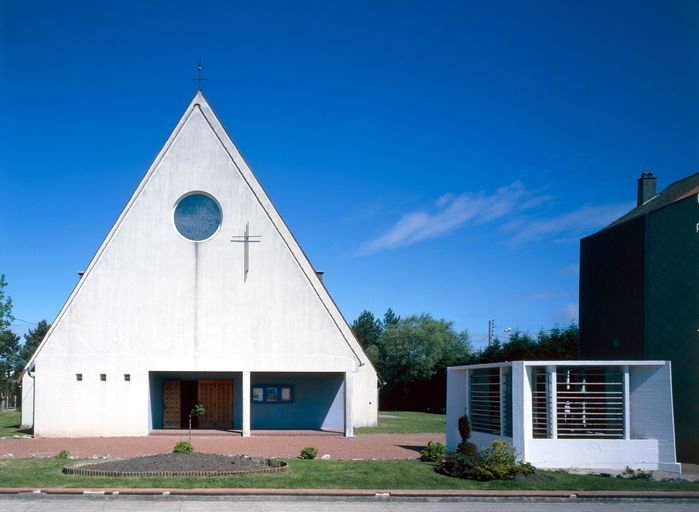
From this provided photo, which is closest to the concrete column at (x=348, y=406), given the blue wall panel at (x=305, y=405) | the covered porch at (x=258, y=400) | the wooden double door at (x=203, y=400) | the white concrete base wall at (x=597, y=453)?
the covered porch at (x=258, y=400)

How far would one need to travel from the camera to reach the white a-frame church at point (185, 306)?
27.5m

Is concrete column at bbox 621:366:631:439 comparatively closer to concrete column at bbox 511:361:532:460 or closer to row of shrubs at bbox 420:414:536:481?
concrete column at bbox 511:361:532:460

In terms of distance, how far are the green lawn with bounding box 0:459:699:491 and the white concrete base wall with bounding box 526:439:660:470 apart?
3.53 ft

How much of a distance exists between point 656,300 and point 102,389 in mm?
20653

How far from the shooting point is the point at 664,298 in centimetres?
2059

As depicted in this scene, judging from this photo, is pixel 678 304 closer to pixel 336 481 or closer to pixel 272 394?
pixel 336 481

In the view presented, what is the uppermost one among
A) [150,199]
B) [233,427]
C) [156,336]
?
[150,199]

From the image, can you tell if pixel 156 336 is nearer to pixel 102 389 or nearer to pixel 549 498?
pixel 102 389

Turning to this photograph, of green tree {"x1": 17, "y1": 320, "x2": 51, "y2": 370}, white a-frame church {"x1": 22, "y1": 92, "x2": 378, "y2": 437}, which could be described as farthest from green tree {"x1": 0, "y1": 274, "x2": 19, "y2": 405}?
white a-frame church {"x1": 22, "y1": 92, "x2": 378, "y2": 437}

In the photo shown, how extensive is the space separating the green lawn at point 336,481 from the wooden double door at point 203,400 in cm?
1359

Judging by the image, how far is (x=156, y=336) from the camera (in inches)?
1094

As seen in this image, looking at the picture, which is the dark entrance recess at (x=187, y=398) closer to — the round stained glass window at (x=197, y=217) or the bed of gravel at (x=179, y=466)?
the round stained glass window at (x=197, y=217)

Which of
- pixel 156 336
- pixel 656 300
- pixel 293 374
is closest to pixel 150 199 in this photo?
pixel 156 336

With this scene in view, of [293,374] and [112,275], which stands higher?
[112,275]
